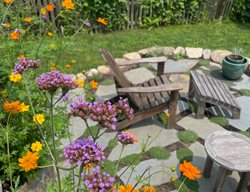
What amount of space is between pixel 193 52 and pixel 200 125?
2226 millimetres

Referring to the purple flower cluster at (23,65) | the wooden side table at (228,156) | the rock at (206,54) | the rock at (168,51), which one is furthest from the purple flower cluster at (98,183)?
the rock at (206,54)

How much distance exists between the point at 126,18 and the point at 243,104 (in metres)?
3.31

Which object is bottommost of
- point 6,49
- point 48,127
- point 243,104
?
point 243,104

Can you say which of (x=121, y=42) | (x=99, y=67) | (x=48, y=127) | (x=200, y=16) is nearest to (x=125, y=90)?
(x=48, y=127)

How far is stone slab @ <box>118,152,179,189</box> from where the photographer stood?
330 centimetres

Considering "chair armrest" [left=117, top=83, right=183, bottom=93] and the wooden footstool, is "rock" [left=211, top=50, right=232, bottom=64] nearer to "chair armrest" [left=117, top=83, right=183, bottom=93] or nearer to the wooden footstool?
the wooden footstool

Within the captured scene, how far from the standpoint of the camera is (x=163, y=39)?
6.62 m

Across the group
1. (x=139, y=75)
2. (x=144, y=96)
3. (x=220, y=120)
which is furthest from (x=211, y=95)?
(x=139, y=75)

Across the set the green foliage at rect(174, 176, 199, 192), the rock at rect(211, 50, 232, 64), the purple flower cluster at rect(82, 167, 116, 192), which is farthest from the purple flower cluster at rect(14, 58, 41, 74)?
the rock at rect(211, 50, 232, 64)

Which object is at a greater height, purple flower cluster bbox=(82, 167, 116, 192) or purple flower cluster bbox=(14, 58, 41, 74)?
purple flower cluster bbox=(14, 58, 41, 74)

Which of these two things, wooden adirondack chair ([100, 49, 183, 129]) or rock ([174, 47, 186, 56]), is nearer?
wooden adirondack chair ([100, 49, 183, 129])

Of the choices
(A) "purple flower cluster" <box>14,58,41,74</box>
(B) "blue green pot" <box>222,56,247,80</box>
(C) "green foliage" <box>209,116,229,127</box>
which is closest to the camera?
(A) "purple flower cluster" <box>14,58,41,74</box>

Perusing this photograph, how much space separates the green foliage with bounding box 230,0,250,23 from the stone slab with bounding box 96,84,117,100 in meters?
4.63

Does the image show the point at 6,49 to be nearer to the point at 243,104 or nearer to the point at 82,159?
the point at 82,159
